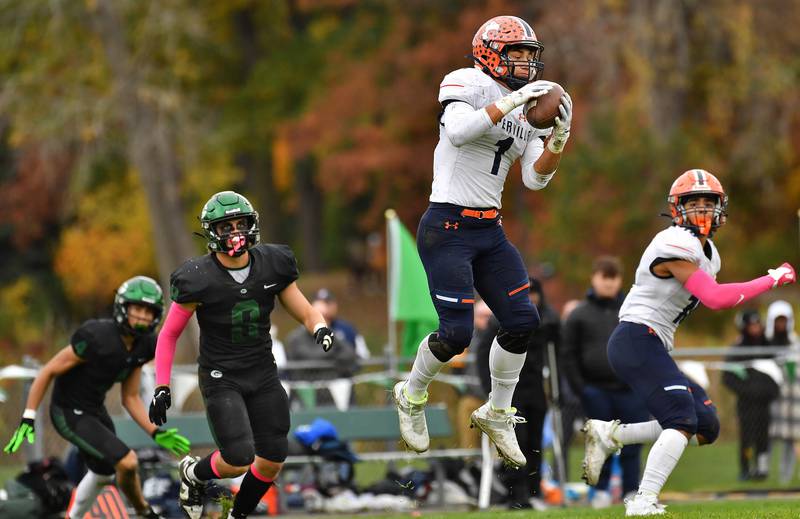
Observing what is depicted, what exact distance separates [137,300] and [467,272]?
3017mm

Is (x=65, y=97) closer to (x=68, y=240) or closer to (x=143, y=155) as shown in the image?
(x=143, y=155)

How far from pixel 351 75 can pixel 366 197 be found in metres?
11.7

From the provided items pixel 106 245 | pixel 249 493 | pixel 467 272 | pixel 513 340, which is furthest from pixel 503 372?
pixel 106 245

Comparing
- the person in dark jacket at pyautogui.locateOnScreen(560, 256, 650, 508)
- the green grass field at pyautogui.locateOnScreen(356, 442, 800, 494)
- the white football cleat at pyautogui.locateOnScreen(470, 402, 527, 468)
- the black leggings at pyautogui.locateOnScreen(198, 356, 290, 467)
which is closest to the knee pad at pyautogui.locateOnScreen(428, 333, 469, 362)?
the white football cleat at pyautogui.locateOnScreen(470, 402, 527, 468)

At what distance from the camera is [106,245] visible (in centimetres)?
3425

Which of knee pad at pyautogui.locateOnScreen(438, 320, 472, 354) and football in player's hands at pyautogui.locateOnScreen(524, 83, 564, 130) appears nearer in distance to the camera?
football in player's hands at pyautogui.locateOnScreen(524, 83, 564, 130)

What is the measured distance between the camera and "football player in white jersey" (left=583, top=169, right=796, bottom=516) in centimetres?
882

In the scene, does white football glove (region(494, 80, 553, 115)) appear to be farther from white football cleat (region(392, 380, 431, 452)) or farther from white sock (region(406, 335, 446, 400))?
white football cleat (region(392, 380, 431, 452))

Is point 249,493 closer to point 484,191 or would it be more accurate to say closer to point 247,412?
point 247,412

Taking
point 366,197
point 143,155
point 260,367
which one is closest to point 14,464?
point 260,367

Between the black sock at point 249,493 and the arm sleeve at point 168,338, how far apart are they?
84 cm

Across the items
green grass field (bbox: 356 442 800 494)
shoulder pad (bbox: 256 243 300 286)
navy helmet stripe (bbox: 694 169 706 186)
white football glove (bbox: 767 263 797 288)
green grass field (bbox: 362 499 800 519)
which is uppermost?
navy helmet stripe (bbox: 694 169 706 186)

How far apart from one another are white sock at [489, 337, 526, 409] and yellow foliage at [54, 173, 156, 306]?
26.2 metres

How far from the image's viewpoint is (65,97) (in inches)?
1094
